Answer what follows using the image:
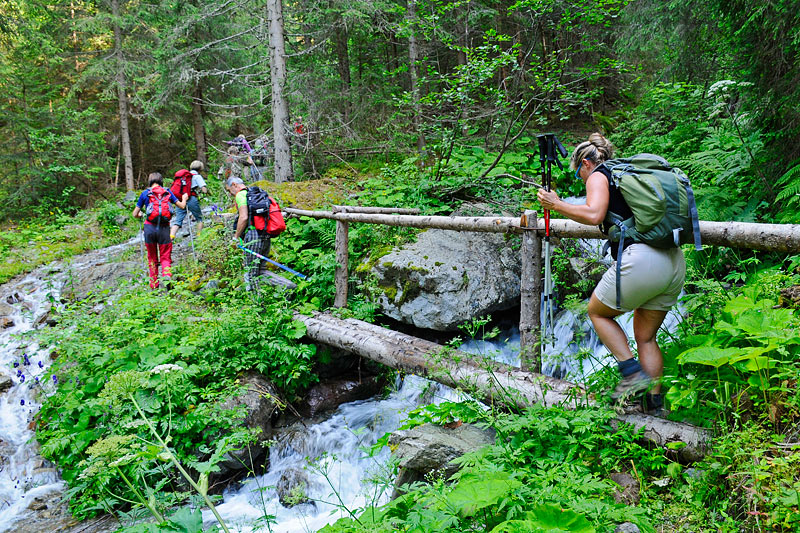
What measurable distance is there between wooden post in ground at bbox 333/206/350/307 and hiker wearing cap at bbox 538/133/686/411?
4.14 meters

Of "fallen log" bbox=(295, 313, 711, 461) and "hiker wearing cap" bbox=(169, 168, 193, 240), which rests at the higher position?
"hiker wearing cap" bbox=(169, 168, 193, 240)

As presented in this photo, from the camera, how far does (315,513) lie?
14.7ft

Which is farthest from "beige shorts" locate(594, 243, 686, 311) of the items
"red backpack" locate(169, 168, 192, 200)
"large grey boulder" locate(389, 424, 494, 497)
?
"red backpack" locate(169, 168, 192, 200)

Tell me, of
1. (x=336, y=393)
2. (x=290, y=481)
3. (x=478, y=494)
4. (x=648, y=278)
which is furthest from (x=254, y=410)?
(x=648, y=278)

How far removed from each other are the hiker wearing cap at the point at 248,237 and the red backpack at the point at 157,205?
1931 mm

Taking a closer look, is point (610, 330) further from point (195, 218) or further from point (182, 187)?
point (195, 218)

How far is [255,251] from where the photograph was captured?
7.41 metres

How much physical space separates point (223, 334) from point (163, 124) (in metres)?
18.6

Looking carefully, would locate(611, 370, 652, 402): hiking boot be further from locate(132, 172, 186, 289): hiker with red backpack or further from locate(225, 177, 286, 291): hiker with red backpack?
locate(132, 172, 186, 289): hiker with red backpack

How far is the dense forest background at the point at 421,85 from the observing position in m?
5.75

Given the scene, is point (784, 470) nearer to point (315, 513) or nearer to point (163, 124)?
point (315, 513)

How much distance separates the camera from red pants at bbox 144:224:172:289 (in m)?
8.36

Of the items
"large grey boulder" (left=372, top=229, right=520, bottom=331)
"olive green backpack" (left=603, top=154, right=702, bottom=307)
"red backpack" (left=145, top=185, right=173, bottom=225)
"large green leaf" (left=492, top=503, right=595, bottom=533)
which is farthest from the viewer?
"red backpack" (left=145, top=185, right=173, bottom=225)

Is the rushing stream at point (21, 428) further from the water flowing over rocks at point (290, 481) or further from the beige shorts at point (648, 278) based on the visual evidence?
the beige shorts at point (648, 278)
